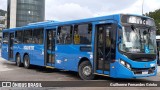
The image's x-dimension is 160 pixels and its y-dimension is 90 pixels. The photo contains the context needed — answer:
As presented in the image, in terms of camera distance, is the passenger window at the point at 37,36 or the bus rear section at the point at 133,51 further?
the passenger window at the point at 37,36

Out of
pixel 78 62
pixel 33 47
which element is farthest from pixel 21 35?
pixel 78 62

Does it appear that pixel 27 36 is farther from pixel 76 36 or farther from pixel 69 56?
pixel 76 36

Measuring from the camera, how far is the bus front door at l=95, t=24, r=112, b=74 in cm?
1337

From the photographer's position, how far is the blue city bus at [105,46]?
42.0 feet

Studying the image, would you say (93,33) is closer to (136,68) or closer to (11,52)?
(136,68)

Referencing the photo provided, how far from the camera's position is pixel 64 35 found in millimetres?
16422

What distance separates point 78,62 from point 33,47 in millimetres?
5354

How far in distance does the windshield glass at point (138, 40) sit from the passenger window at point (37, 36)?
722cm

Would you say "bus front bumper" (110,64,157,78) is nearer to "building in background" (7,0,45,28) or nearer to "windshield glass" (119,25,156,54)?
"windshield glass" (119,25,156,54)

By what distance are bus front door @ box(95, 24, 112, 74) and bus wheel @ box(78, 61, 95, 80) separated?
50cm

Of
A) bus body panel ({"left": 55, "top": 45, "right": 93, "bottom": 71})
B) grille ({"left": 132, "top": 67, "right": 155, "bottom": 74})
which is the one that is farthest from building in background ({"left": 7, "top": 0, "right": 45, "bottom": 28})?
grille ({"left": 132, "top": 67, "right": 155, "bottom": 74})

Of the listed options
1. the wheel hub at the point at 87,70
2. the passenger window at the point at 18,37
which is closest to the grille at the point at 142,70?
the wheel hub at the point at 87,70

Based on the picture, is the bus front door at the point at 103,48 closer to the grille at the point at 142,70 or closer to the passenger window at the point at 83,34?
the passenger window at the point at 83,34

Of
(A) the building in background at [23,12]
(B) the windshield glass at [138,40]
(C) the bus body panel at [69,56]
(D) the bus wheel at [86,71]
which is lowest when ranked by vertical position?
(D) the bus wheel at [86,71]
